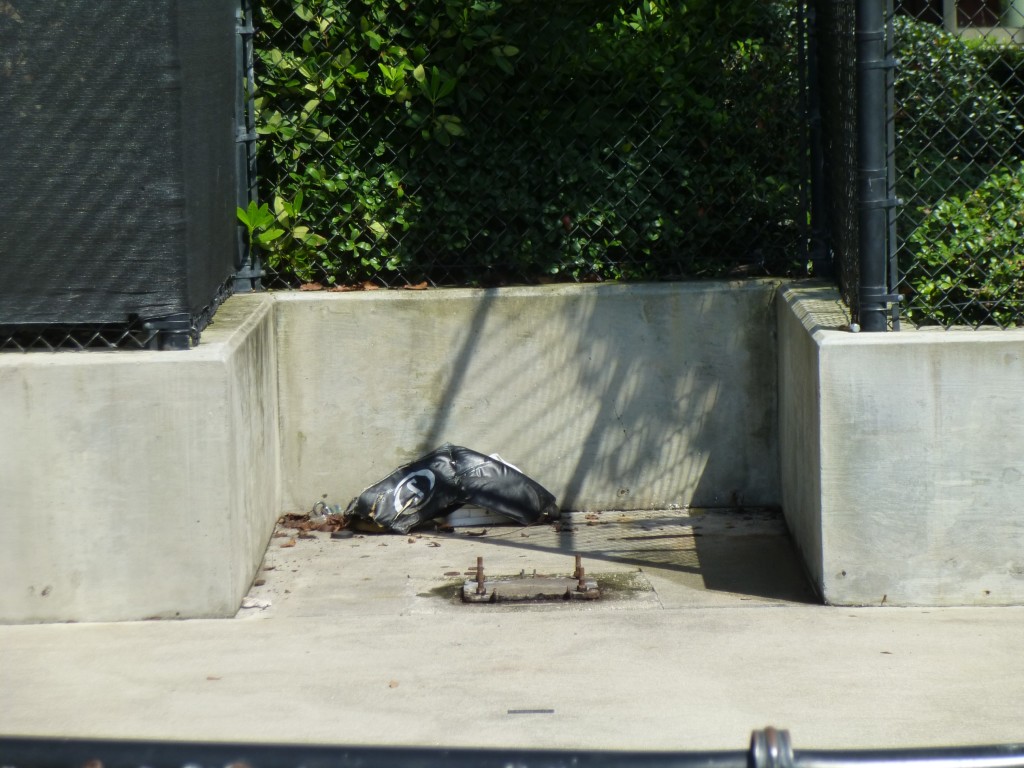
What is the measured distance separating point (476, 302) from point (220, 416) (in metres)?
1.72

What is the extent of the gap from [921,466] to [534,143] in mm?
2599

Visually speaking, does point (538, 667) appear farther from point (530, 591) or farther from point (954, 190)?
point (954, 190)

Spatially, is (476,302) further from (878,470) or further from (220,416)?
(878,470)

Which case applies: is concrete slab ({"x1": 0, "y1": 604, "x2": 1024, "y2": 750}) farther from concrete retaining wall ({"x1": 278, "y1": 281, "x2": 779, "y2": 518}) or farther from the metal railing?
the metal railing

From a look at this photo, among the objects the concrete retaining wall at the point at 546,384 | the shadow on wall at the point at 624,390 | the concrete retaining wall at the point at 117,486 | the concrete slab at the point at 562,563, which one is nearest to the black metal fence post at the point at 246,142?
the concrete retaining wall at the point at 546,384

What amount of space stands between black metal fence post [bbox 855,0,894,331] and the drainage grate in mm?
1497

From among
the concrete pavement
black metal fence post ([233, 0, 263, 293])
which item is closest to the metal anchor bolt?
the concrete pavement

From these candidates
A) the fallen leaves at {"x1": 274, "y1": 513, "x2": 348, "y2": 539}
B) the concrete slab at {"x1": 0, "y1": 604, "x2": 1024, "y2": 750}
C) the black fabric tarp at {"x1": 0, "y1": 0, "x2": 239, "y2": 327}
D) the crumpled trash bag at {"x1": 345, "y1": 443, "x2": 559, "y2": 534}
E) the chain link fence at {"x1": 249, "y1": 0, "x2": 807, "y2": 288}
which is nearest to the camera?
the concrete slab at {"x1": 0, "y1": 604, "x2": 1024, "y2": 750}

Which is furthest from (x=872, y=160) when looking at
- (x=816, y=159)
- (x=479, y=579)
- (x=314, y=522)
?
(x=314, y=522)

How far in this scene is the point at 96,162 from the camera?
4652 millimetres

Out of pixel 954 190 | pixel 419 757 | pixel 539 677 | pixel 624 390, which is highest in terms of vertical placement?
pixel 954 190

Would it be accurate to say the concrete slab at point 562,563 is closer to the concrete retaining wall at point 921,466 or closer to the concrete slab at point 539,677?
the concrete slab at point 539,677

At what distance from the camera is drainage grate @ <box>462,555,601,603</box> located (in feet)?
16.1

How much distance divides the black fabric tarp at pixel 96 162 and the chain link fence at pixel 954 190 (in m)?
3.23
